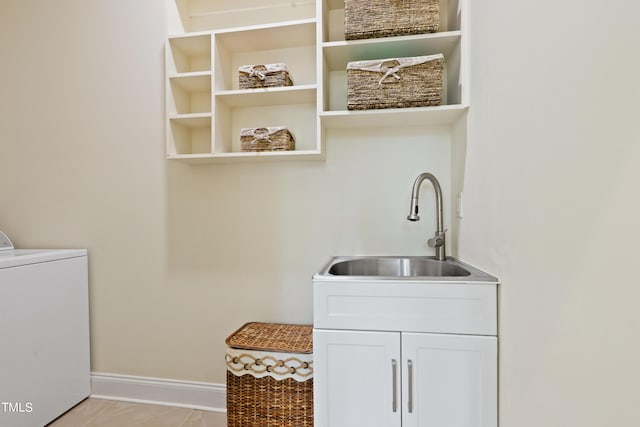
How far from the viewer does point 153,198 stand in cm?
197

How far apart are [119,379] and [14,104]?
1.98 metres

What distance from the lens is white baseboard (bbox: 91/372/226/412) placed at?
6.12 ft

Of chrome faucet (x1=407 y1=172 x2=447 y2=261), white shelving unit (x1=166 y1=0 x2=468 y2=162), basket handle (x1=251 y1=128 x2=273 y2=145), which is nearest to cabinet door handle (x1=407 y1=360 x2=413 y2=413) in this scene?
chrome faucet (x1=407 y1=172 x2=447 y2=261)

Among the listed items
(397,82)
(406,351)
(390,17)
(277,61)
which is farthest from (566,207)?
(277,61)

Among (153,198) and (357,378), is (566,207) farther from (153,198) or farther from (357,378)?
(153,198)

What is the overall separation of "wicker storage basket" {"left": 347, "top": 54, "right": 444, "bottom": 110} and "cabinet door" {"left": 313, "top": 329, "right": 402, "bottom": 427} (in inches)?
40.2

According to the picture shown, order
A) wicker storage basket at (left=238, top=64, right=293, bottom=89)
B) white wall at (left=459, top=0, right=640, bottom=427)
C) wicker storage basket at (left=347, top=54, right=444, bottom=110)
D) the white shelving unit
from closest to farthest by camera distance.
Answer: white wall at (left=459, top=0, right=640, bottom=427), wicker storage basket at (left=347, top=54, right=444, bottom=110), the white shelving unit, wicker storage basket at (left=238, top=64, right=293, bottom=89)

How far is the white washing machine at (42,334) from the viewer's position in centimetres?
156

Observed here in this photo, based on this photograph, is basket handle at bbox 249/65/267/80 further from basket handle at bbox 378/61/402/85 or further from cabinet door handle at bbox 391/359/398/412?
cabinet door handle at bbox 391/359/398/412

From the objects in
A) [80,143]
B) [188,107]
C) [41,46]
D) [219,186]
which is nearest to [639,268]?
[219,186]

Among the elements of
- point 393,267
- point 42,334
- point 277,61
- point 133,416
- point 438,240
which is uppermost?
point 277,61

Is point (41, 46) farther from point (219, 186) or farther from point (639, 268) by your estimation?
point (639, 268)

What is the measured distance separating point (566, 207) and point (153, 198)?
6.69 ft

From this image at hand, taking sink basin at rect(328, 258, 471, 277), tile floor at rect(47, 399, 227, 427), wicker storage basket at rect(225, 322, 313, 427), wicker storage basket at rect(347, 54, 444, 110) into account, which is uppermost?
wicker storage basket at rect(347, 54, 444, 110)
